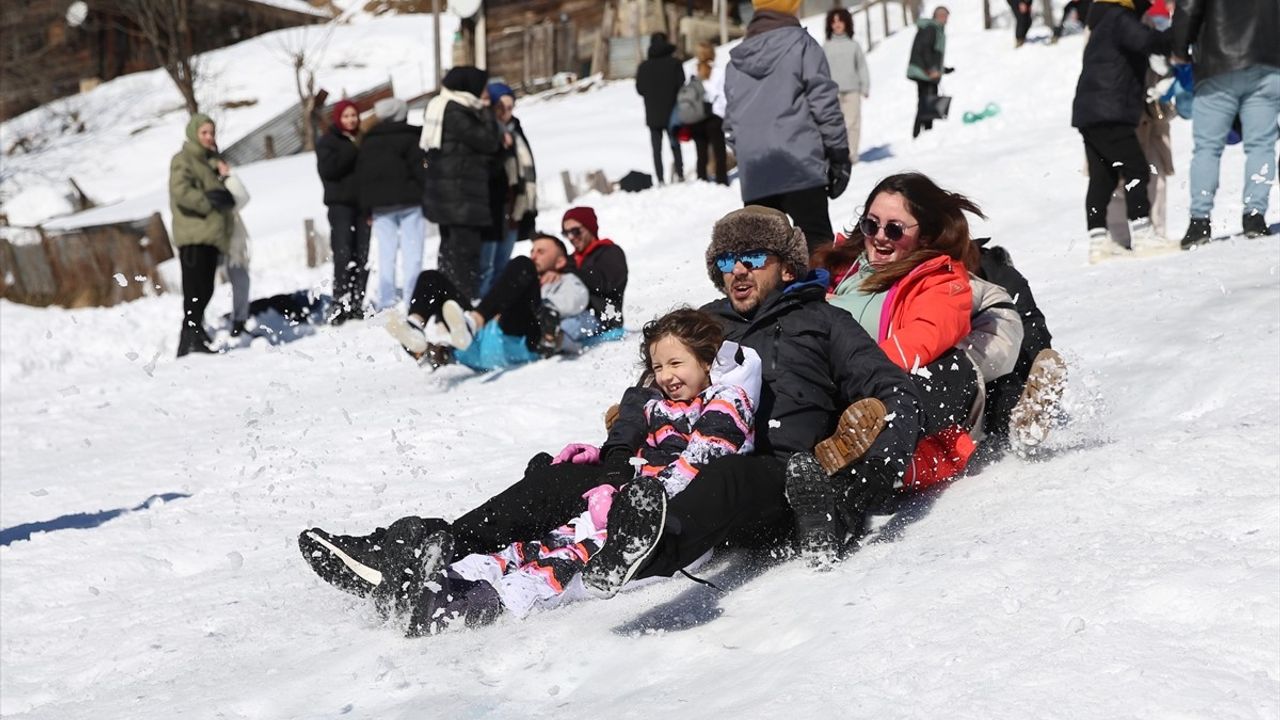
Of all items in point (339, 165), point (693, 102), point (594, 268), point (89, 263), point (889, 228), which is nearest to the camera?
point (889, 228)

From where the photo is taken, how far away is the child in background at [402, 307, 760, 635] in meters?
3.58

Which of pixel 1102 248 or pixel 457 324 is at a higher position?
pixel 1102 248

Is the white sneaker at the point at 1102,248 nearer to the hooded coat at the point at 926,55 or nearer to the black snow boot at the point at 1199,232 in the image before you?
the black snow boot at the point at 1199,232

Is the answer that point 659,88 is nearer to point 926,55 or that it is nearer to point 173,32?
point 926,55

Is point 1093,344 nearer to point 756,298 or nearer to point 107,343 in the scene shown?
point 756,298

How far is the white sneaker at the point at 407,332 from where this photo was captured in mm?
7352

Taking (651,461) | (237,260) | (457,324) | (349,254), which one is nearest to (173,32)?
(349,254)

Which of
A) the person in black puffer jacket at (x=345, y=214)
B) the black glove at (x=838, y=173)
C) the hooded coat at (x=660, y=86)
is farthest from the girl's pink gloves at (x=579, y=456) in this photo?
the hooded coat at (x=660, y=86)

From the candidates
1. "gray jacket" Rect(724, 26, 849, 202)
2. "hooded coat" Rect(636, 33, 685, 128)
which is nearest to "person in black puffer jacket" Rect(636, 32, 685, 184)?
Result: "hooded coat" Rect(636, 33, 685, 128)

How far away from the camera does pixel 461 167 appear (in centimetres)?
875

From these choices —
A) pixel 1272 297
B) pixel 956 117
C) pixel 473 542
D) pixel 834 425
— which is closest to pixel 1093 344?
pixel 1272 297

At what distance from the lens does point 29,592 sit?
4930 mm

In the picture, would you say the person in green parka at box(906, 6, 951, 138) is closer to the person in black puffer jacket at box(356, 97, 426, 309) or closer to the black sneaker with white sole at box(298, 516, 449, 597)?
the person in black puffer jacket at box(356, 97, 426, 309)

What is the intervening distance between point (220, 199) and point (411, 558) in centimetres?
708
